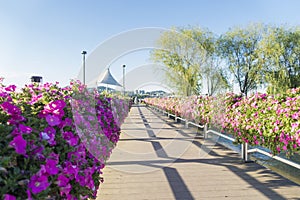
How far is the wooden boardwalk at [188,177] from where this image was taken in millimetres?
2770

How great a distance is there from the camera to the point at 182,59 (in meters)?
17.4

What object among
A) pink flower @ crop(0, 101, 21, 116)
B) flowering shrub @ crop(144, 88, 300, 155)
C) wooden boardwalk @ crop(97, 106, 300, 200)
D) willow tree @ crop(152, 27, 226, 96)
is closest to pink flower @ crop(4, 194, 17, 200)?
pink flower @ crop(0, 101, 21, 116)

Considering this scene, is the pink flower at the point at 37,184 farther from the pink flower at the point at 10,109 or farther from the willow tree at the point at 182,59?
the willow tree at the point at 182,59

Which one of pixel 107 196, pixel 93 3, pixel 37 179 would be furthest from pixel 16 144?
pixel 93 3

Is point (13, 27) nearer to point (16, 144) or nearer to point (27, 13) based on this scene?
point (27, 13)

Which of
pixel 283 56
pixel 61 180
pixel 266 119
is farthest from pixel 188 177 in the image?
pixel 283 56

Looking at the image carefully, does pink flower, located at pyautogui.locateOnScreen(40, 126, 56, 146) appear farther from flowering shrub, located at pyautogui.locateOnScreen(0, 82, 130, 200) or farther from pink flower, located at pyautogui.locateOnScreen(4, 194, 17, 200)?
pink flower, located at pyautogui.locateOnScreen(4, 194, 17, 200)

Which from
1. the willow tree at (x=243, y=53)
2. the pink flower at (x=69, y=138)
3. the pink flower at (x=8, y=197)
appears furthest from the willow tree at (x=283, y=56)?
the pink flower at (x=8, y=197)

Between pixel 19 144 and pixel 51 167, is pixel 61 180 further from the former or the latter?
pixel 19 144

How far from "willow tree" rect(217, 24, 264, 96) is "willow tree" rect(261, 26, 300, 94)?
1518 mm

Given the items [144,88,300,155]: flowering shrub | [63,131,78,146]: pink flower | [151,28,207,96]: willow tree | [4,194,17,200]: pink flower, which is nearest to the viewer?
[4,194,17,200]: pink flower

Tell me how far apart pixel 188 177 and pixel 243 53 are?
23.8m

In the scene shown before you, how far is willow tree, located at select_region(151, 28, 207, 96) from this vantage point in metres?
17.5

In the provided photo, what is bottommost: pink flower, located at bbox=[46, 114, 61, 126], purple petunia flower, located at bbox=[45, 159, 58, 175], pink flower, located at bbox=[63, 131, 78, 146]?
purple petunia flower, located at bbox=[45, 159, 58, 175]
